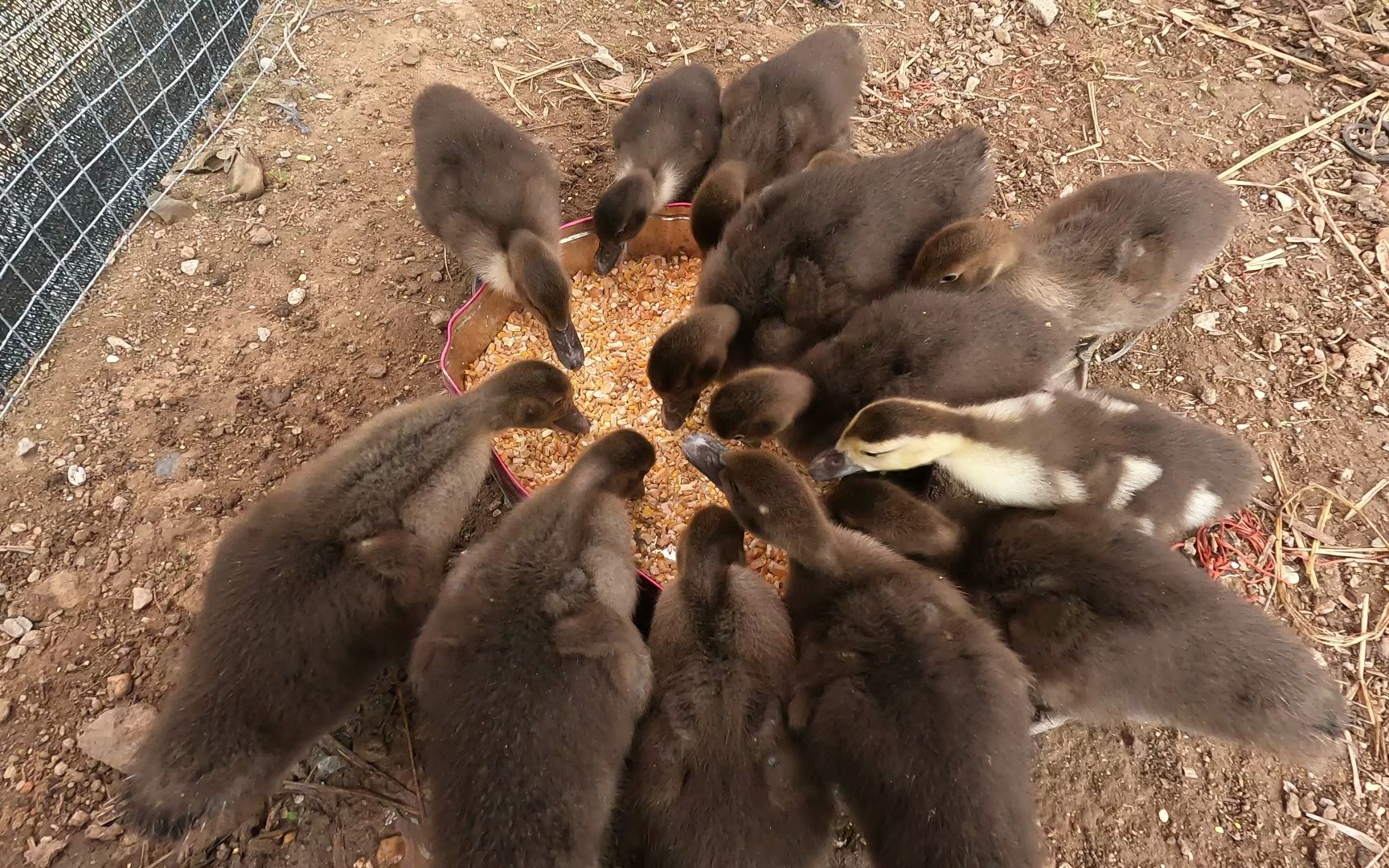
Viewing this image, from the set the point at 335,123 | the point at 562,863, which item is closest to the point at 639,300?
the point at 335,123

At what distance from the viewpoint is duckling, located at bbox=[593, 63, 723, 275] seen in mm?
3984

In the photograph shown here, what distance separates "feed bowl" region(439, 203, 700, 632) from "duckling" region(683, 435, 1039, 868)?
0.67 m

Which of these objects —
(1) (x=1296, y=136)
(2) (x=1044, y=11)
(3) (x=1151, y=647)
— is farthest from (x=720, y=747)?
(2) (x=1044, y=11)

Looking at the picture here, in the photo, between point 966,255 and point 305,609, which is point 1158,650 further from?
point 305,609

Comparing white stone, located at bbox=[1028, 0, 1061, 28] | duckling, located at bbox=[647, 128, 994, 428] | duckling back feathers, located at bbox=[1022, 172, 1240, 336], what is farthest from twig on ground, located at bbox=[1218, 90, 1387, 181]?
duckling, located at bbox=[647, 128, 994, 428]

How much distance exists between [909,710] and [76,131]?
14.7ft

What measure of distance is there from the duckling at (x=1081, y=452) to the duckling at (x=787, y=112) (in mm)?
1449

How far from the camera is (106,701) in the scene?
2.80 meters

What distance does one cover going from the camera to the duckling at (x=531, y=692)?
2.10m

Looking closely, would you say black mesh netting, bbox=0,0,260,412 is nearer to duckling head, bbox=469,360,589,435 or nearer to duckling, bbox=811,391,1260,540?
duckling head, bbox=469,360,589,435

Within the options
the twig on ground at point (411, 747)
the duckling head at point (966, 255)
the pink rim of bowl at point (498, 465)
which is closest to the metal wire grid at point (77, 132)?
the pink rim of bowl at point (498, 465)

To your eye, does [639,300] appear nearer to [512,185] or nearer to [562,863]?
[512,185]

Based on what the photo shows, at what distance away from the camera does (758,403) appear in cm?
293

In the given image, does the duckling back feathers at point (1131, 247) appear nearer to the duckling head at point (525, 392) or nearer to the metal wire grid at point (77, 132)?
the duckling head at point (525, 392)
